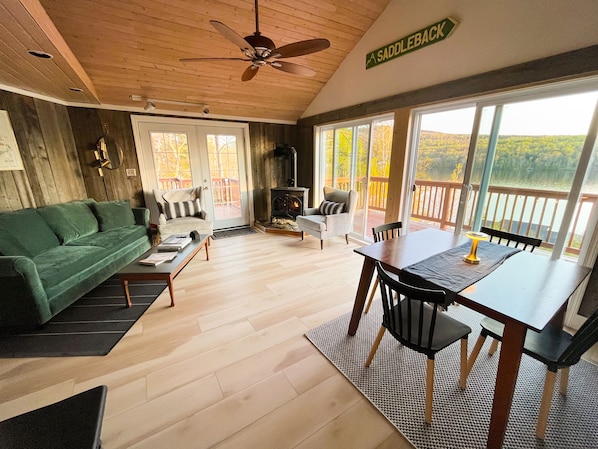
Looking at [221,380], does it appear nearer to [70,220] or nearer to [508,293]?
[508,293]

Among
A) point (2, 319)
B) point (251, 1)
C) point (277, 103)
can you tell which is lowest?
point (2, 319)

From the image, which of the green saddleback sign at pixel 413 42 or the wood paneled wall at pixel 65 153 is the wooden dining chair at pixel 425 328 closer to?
the green saddleback sign at pixel 413 42

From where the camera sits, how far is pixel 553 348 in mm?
1242

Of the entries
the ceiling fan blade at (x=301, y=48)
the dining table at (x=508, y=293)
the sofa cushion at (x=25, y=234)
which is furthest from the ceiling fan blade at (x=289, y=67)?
the sofa cushion at (x=25, y=234)

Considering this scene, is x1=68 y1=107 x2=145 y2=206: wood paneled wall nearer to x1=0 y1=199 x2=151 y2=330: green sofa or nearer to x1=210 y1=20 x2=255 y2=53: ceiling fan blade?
x1=0 y1=199 x2=151 y2=330: green sofa

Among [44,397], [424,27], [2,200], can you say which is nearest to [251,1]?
[424,27]

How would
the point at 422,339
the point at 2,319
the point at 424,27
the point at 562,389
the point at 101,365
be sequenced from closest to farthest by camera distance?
1. the point at 422,339
2. the point at 562,389
3. the point at 101,365
4. the point at 2,319
5. the point at 424,27

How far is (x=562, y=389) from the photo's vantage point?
56.4 inches

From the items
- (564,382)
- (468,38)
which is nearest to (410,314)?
(564,382)

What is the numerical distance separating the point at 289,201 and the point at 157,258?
2.66 metres

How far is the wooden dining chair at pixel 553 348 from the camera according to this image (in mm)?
1025

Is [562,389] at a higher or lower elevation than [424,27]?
lower

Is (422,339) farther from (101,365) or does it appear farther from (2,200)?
(2,200)

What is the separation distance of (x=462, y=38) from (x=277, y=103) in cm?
297
